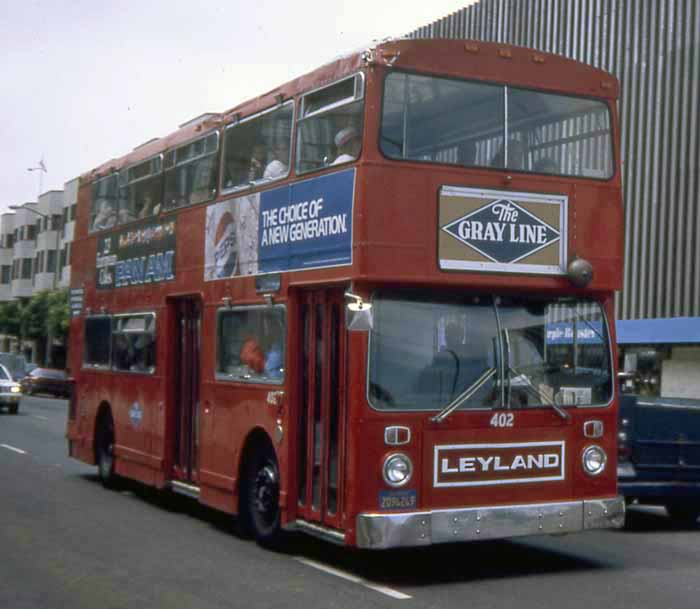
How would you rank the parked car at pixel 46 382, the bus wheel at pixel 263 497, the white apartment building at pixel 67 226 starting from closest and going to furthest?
the bus wheel at pixel 263 497 → the parked car at pixel 46 382 → the white apartment building at pixel 67 226

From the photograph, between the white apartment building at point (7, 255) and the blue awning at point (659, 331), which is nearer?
the blue awning at point (659, 331)

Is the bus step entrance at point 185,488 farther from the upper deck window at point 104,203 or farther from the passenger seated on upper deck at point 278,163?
the upper deck window at point 104,203

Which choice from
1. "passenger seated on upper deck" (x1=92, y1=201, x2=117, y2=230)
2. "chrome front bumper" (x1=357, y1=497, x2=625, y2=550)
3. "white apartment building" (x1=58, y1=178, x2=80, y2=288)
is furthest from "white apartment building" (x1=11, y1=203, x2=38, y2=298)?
"chrome front bumper" (x1=357, y1=497, x2=625, y2=550)

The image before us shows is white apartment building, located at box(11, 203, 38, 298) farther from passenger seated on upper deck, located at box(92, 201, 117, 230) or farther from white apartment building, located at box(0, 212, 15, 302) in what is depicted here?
passenger seated on upper deck, located at box(92, 201, 117, 230)

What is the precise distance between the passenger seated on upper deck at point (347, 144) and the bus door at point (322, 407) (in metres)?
1.10

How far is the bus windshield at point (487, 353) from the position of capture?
31.1 feet

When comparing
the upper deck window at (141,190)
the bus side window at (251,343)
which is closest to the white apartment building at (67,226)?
the upper deck window at (141,190)

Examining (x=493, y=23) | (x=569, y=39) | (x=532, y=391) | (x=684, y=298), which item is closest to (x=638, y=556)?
(x=532, y=391)

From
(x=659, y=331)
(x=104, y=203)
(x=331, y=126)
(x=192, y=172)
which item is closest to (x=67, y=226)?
(x=659, y=331)

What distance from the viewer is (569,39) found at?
116 ft

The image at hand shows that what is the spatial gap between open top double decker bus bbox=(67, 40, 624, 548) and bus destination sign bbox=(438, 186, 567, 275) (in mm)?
16

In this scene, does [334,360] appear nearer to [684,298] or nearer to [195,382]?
[195,382]

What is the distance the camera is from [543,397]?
32.9 feet

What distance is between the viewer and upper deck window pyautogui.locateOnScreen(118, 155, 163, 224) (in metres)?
14.7
